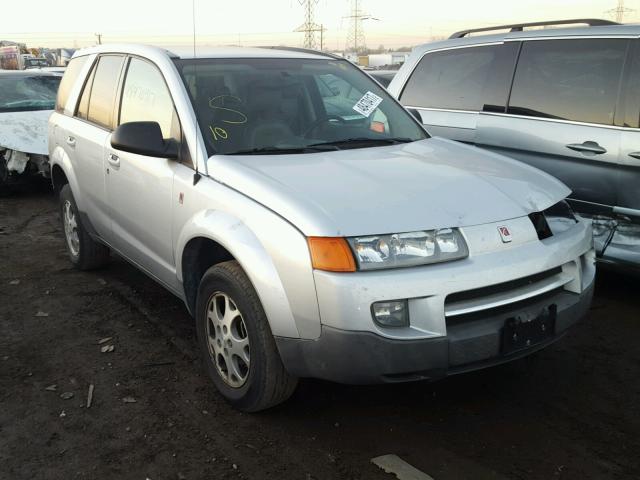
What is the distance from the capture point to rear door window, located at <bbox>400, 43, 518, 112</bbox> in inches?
200

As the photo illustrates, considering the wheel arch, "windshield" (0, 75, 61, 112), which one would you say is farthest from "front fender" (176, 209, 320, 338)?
"windshield" (0, 75, 61, 112)

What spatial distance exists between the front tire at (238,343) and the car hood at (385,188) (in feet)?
1.41

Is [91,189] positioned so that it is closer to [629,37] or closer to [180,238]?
[180,238]

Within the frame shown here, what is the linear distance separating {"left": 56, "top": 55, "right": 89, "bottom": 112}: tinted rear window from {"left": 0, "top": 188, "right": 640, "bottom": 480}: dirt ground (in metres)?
1.91

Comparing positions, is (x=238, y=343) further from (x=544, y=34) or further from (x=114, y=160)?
(x=544, y=34)

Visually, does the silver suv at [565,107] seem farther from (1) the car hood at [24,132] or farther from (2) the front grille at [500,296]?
(1) the car hood at [24,132]

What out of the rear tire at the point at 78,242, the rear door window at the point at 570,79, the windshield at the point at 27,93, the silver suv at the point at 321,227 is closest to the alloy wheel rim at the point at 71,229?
the rear tire at the point at 78,242

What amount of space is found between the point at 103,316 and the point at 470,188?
2773mm

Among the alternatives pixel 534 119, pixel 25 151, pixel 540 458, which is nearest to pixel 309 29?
pixel 25 151

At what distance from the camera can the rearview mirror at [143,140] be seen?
3.41m

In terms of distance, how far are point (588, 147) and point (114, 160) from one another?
313 cm

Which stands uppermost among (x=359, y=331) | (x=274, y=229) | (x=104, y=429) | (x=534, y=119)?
(x=534, y=119)

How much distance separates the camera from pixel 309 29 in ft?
129

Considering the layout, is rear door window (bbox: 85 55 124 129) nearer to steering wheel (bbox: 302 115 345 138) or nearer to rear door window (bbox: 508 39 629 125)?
steering wheel (bbox: 302 115 345 138)
